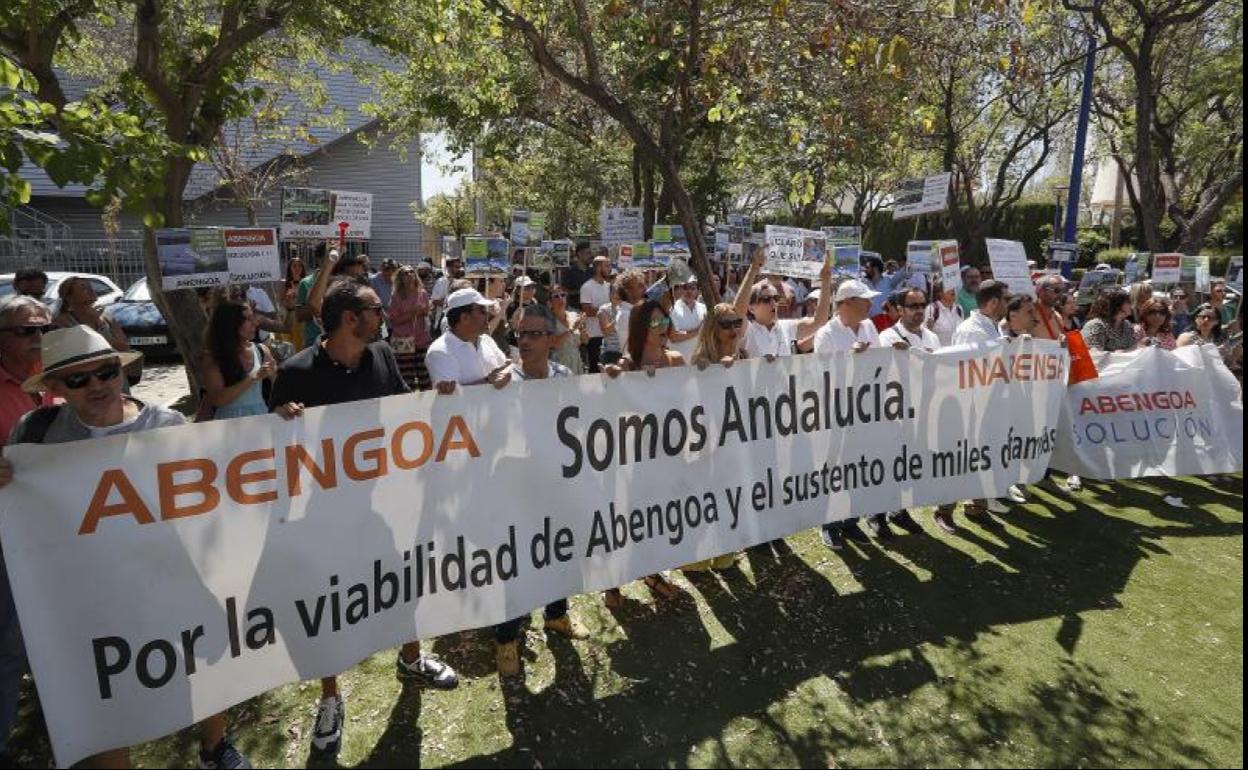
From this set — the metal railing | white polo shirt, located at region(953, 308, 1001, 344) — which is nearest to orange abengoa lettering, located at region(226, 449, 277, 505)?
white polo shirt, located at region(953, 308, 1001, 344)

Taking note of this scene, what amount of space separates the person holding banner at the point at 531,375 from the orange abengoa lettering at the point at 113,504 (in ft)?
5.06

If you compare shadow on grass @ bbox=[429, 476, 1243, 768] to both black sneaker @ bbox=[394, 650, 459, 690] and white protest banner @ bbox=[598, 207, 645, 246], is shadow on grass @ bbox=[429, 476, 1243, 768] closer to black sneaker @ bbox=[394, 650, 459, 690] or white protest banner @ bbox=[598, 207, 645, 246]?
black sneaker @ bbox=[394, 650, 459, 690]

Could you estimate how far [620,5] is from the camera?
5.54m

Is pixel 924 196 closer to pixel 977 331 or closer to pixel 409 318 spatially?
pixel 977 331

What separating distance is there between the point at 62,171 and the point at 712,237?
15993mm

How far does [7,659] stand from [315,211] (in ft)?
17.9

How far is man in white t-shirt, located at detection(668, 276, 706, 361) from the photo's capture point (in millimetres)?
6758

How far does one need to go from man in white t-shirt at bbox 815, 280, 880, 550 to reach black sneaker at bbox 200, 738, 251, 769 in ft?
12.8

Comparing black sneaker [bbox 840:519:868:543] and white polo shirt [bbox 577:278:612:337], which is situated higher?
white polo shirt [bbox 577:278:612:337]

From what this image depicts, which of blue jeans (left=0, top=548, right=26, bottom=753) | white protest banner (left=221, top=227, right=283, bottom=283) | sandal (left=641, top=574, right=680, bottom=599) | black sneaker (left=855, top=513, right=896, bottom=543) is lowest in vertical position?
sandal (left=641, top=574, right=680, bottom=599)

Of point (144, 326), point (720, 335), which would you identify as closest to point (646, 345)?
point (720, 335)

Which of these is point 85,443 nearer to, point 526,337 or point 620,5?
point 526,337

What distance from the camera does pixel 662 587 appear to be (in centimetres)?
480

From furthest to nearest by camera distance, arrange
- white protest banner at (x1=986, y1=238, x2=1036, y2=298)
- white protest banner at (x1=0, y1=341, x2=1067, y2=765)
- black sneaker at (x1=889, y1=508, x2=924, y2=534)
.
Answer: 1. white protest banner at (x1=986, y1=238, x2=1036, y2=298)
2. black sneaker at (x1=889, y1=508, x2=924, y2=534)
3. white protest banner at (x1=0, y1=341, x2=1067, y2=765)
